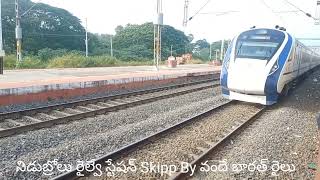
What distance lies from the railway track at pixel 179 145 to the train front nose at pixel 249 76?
3.89 ft

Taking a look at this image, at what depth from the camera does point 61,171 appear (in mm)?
5465

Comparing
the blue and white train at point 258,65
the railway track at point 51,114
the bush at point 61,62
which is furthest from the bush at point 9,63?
the blue and white train at point 258,65

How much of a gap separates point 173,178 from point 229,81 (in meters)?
7.09

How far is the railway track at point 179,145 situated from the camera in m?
5.50

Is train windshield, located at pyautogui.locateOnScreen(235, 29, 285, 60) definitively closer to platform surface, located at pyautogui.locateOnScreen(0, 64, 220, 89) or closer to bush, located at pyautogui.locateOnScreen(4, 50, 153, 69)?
platform surface, located at pyautogui.locateOnScreen(0, 64, 220, 89)

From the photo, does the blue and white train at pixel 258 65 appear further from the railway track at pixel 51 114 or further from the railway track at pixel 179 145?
the railway track at pixel 51 114

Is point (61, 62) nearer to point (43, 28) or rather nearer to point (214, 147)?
point (43, 28)

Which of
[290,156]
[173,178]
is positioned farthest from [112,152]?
[290,156]

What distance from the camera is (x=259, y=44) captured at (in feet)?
38.4

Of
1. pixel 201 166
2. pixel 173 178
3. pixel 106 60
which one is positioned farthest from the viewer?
pixel 106 60

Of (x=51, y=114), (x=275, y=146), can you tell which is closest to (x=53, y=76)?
(x=51, y=114)

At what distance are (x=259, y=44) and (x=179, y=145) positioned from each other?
618 centimetres

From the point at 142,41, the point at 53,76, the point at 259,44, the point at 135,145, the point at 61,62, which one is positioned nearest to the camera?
the point at 135,145

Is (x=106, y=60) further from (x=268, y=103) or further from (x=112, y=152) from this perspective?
(x=112, y=152)
